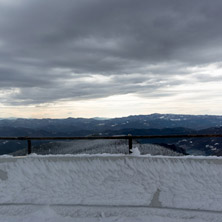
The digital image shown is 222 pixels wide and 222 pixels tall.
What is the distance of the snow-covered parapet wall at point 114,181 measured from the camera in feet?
24.2

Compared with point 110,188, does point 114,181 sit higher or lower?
higher

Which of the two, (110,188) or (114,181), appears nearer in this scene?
(110,188)

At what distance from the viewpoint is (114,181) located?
848 cm

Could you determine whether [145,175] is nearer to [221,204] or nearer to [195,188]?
[195,188]

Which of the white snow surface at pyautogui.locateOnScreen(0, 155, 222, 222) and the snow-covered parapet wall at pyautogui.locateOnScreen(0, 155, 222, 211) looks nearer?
the white snow surface at pyautogui.locateOnScreen(0, 155, 222, 222)

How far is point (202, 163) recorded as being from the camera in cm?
868

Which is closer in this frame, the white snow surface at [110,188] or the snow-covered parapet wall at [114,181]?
the white snow surface at [110,188]

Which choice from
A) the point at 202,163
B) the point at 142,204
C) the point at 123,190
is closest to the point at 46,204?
the point at 123,190

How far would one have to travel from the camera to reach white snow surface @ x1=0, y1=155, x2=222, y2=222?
21.7 ft

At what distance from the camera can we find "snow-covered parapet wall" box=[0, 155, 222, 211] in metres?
7.37

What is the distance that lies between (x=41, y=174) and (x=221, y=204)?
6681 mm

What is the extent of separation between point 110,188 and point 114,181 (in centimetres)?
40

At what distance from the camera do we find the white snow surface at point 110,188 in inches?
260

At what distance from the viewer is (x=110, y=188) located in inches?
320
